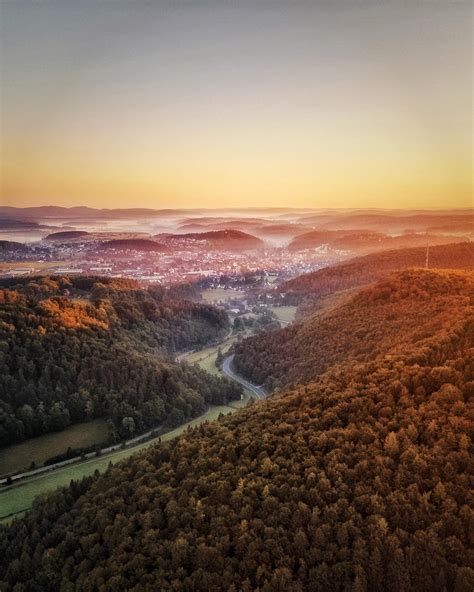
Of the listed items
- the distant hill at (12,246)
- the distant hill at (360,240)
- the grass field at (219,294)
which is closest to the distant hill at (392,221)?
the distant hill at (360,240)

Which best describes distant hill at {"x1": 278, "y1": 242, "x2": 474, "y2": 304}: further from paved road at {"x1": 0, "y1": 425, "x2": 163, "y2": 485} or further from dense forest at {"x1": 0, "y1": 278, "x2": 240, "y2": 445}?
paved road at {"x1": 0, "y1": 425, "x2": 163, "y2": 485}

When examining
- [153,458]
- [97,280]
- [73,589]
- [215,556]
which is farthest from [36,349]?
[215,556]

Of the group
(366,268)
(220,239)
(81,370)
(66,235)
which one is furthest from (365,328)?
(220,239)

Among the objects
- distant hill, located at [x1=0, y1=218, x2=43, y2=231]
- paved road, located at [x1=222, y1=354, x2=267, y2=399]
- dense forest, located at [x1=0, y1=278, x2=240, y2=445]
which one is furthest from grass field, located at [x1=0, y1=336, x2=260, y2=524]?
distant hill, located at [x1=0, y1=218, x2=43, y2=231]

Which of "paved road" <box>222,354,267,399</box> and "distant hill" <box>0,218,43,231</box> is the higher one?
"distant hill" <box>0,218,43,231</box>

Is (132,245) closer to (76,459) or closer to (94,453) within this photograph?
(94,453)

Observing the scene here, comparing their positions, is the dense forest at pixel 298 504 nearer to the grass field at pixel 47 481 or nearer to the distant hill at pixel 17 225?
the grass field at pixel 47 481

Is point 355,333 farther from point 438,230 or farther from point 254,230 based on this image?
point 254,230
